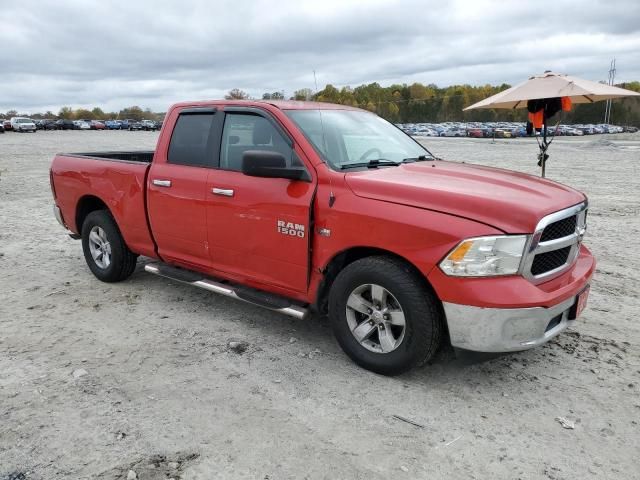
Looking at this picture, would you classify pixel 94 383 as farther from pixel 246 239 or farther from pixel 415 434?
pixel 415 434

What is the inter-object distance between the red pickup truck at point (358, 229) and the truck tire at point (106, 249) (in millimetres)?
310

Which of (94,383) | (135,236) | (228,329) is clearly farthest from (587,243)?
(94,383)

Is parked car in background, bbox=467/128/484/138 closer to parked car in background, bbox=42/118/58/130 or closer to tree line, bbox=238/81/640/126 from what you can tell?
tree line, bbox=238/81/640/126

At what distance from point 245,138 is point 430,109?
113542 millimetres

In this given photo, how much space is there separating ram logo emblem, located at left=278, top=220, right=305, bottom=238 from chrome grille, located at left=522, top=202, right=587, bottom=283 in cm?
154

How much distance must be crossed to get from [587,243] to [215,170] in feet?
18.2

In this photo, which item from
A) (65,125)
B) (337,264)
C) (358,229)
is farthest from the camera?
(65,125)

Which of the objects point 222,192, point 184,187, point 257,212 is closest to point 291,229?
point 257,212

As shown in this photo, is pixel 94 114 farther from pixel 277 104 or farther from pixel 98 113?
pixel 277 104

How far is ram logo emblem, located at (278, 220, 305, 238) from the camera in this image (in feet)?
12.7

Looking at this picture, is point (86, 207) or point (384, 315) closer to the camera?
point (384, 315)

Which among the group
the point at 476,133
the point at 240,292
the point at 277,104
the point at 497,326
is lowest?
the point at 240,292

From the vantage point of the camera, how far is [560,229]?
3.47 metres

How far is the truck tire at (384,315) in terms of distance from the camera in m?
3.39
